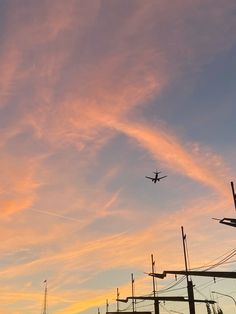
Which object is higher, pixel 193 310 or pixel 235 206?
pixel 235 206

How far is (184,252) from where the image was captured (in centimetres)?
6044

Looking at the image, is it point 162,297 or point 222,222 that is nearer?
point 222,222

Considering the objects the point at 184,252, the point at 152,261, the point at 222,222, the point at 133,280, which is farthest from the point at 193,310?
the point at 133,280

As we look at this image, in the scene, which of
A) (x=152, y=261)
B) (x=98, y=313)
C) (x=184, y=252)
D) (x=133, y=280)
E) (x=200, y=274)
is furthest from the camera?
(x=98, y=313)

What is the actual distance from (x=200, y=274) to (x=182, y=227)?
1441 cm

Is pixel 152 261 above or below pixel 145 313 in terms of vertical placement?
above

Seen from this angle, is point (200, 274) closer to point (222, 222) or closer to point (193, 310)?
point (193, 310)

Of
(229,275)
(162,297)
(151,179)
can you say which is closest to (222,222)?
(229,275)

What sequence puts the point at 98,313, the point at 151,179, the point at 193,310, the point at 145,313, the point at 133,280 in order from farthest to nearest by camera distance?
the point at 98,313 < the point at 133,280 < the point at 145,313 < the point at 151,179 < the point at 193,310

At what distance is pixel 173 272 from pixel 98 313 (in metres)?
107

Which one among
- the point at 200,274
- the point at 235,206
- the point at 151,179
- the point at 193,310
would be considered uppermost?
the point at 151,179

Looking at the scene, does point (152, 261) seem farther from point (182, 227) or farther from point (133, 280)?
point (133, 280)

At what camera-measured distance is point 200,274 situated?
47.6 m

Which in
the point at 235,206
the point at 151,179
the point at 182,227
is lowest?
the point at 235,206
